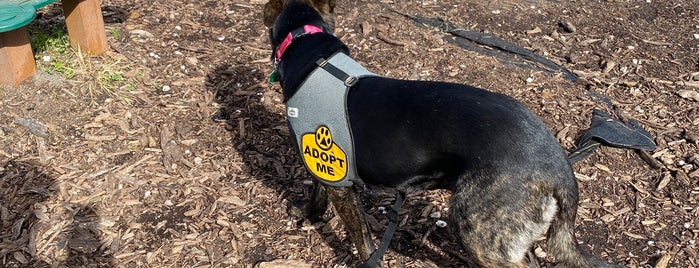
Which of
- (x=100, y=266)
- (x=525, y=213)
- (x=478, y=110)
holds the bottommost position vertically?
(x=100, y=266)

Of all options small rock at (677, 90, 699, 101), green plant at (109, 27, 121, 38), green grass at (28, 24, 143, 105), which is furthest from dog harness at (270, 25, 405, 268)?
small rock at (677, 90, 699, 101)

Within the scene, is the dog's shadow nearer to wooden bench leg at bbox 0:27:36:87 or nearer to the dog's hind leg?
the dog's hind leg

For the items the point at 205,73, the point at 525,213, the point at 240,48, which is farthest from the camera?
the point at 240,48

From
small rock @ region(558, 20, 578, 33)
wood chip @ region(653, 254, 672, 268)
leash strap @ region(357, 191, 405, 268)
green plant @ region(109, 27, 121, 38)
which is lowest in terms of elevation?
green plant @ region(109, 27, 121, 38)

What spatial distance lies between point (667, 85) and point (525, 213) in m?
3.59

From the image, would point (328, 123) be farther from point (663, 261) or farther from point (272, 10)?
point (663, 261)

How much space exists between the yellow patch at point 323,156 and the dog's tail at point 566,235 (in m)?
1.15

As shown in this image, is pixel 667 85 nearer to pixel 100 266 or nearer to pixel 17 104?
pixel 100 266

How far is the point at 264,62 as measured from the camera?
6.44 m

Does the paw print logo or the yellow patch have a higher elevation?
the paw print logo

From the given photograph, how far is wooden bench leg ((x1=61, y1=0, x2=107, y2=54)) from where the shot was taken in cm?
596

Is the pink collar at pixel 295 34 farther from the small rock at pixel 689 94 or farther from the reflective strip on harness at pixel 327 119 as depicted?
the small rock at pixel 689 94

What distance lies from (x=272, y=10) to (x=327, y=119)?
104 cm

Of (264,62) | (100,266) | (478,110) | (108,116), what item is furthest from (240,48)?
(478,110)
